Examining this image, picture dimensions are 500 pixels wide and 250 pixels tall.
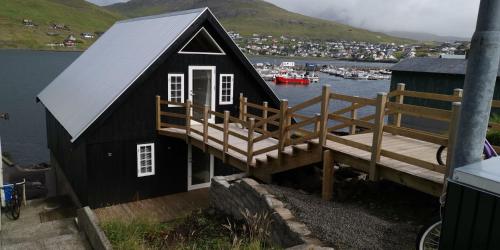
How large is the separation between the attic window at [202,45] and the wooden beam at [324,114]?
315 inches

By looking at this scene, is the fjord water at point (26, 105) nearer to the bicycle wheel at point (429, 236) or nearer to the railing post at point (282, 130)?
the railing post at point (282, 130)

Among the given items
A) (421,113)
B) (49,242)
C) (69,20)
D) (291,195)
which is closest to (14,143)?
(49,242)

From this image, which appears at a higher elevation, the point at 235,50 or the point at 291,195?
the point at 235,50

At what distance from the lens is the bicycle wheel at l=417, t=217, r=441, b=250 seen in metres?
5.68

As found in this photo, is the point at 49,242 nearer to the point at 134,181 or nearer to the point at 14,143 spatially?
the point at 134,181

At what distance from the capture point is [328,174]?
29.5 ft

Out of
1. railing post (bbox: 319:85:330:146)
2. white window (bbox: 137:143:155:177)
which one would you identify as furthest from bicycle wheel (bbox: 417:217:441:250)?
white window (bbox: 137:143:155:177)

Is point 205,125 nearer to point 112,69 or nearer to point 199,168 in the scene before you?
Answer: point 199,168

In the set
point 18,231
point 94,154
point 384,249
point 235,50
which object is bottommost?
point 18,231

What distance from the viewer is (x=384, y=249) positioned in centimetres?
649

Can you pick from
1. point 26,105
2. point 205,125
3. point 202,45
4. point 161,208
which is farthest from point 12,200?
point 26,105

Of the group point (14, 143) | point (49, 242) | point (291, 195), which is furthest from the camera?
point (14, 143)

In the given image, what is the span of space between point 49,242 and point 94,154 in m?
4.26

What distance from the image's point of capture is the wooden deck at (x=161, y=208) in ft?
45.1
